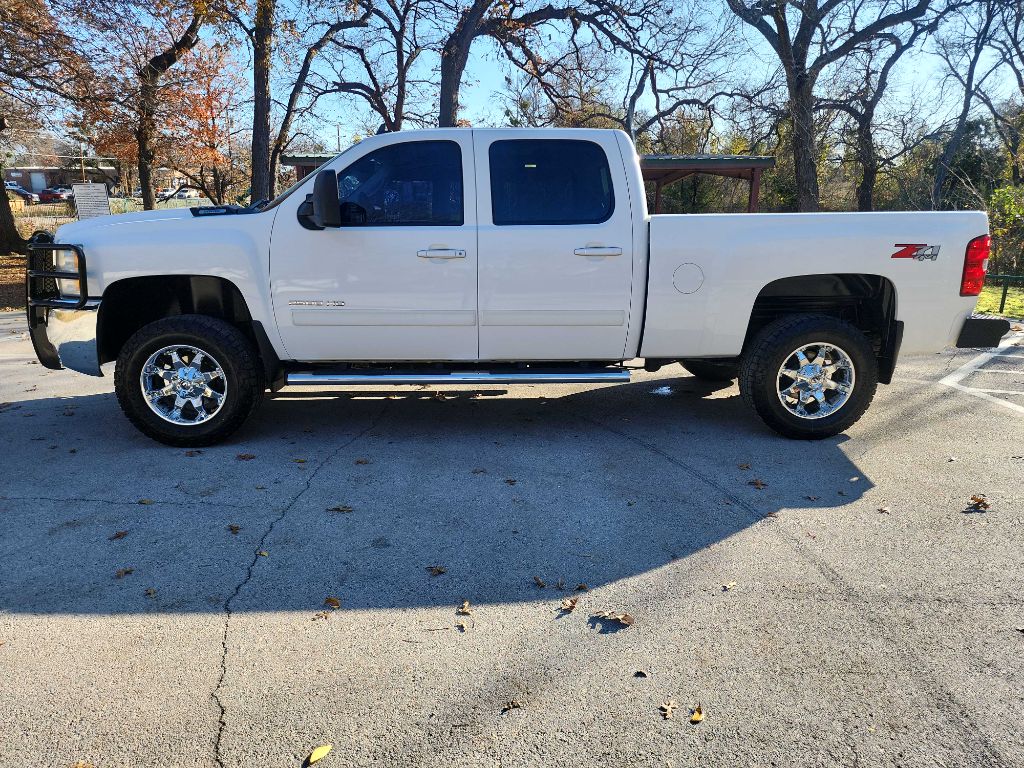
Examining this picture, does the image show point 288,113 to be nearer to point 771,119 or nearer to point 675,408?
point 771,119

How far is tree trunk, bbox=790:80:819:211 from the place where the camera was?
2070 cm

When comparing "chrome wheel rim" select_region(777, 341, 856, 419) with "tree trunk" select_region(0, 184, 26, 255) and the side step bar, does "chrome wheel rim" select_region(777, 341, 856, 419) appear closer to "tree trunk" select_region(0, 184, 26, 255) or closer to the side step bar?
the side step bar

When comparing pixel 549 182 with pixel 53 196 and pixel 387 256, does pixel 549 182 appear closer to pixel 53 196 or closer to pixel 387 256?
pixel 387 256

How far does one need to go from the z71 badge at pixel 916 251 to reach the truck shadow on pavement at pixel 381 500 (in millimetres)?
1443

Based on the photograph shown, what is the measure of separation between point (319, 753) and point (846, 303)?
4864mm

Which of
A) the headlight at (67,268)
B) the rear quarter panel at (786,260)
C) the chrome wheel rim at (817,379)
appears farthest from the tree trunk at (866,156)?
the headlight at (67,268)

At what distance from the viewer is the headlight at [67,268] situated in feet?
16.6

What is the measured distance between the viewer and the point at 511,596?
327 centimetres

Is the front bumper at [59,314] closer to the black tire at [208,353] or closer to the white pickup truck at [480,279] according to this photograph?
the white pickup truck at [480,279]

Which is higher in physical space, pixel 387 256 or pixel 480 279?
pixel 387 256

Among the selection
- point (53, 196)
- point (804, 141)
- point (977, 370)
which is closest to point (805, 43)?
point (804, 141)

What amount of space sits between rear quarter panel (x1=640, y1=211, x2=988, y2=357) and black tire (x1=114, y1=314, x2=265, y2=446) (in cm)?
288

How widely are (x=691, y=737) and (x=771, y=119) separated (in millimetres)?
24897

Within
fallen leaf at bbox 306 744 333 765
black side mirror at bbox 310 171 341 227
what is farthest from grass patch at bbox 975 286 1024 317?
fallen leaf at bbox 306 744 333 765
